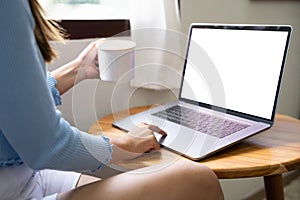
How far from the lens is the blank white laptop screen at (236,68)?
862 millimetres

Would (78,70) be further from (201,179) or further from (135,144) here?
(201,179)

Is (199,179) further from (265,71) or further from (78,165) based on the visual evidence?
(265,71)

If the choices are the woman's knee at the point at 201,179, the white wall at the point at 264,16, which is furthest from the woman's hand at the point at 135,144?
the white wall at the point at 264,16

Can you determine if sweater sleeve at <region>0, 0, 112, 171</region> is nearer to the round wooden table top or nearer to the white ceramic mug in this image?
the round wooden table top

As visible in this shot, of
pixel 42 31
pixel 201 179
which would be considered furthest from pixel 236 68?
pixel 42 31

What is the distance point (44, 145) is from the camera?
0.54m

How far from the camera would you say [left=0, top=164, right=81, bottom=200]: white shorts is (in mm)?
632

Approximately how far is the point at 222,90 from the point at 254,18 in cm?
76

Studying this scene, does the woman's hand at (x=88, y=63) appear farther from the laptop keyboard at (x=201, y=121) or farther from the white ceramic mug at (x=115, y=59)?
the laptop keyboard at (x=201, y=121)

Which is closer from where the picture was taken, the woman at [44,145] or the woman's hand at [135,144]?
the woman at [44,145]

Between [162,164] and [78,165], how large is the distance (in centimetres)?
19

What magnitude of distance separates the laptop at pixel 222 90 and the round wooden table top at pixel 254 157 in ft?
0.08

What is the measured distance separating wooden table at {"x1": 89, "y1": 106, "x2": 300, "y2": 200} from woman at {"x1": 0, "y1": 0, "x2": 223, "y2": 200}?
32 millimetres

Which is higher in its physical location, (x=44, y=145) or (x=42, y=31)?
(x=42, y=31)
